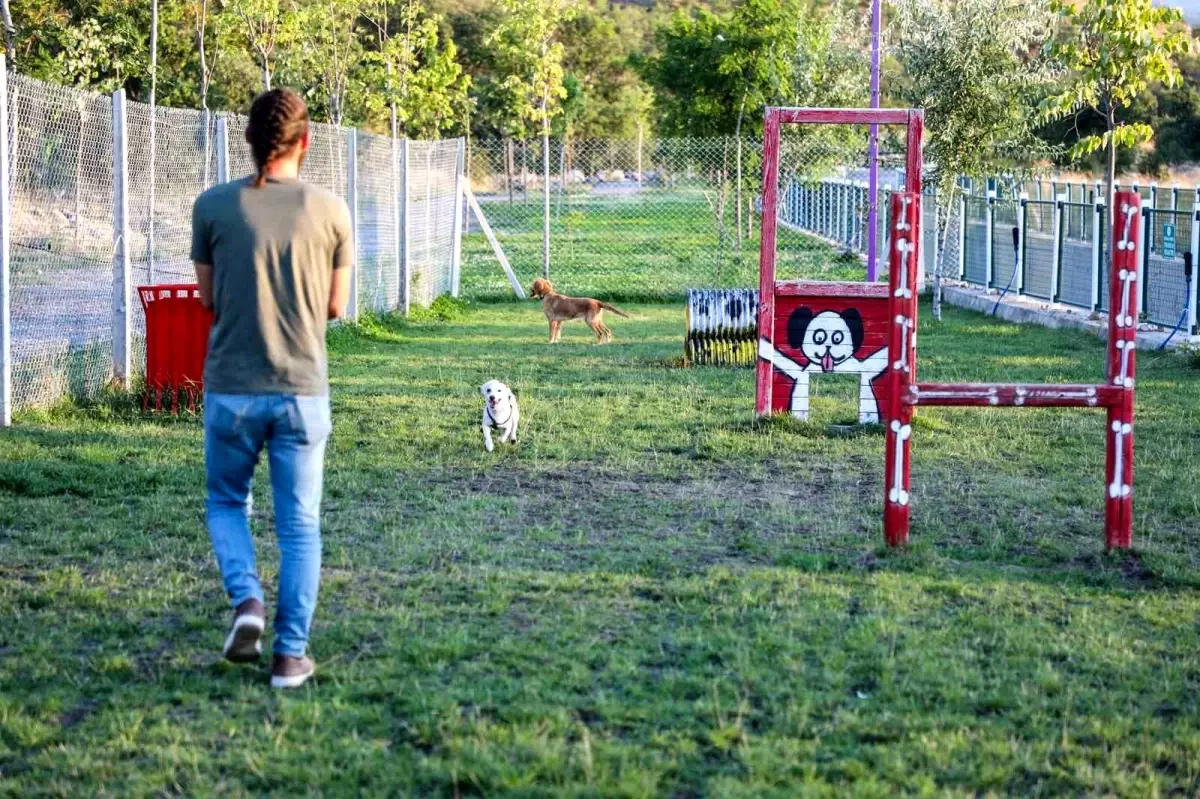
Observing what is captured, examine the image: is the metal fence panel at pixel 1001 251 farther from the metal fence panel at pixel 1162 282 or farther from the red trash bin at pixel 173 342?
the red trash bin at pixel 173 342

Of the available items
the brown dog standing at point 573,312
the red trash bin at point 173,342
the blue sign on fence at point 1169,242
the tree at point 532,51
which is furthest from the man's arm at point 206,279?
the tree at point 532,51

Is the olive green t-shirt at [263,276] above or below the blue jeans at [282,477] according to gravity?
above

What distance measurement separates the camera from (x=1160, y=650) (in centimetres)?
524

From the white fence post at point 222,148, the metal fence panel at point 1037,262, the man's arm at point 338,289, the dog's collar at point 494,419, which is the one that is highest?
the white fence post at point 222,148

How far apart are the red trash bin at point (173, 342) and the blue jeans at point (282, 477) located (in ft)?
19.4

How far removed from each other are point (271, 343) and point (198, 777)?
52.8 inches

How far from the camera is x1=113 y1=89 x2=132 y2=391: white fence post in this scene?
10992 mm

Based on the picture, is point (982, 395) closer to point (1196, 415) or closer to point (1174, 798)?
point (1174, 798)

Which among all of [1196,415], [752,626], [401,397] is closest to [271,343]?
[752,626]

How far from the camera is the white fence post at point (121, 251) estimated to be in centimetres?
1099

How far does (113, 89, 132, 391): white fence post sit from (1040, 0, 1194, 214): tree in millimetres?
8996

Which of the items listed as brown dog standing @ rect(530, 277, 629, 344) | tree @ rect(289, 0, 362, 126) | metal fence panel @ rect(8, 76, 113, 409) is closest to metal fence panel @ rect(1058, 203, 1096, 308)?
brown dog standing @ rect(530, 277, 629, 344)

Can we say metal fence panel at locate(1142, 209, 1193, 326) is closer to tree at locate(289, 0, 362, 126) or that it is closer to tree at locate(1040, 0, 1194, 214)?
tree at locate(1040, 0, 1194, 214)

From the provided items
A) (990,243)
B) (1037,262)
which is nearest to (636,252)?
(990,243)
